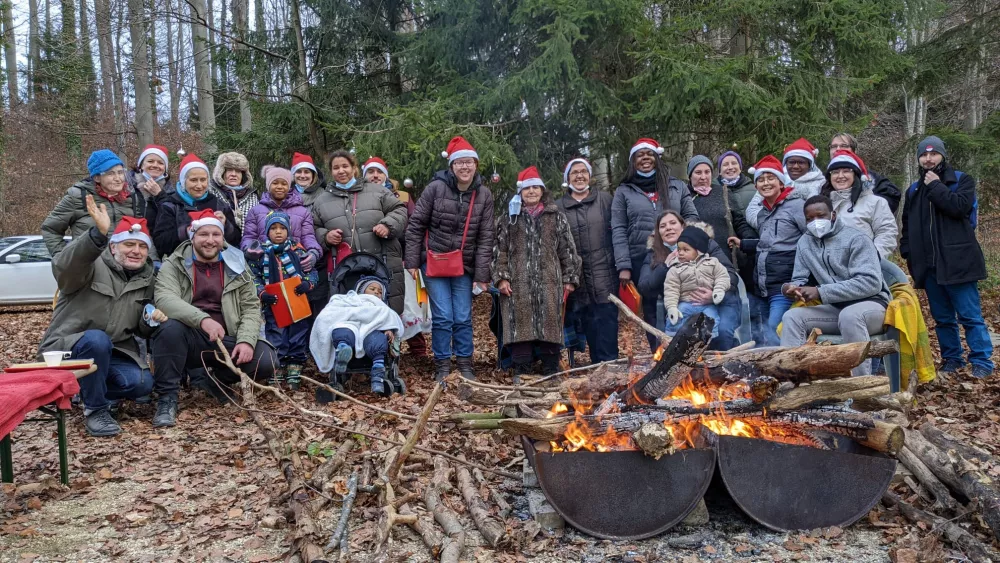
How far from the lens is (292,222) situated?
7.39 metres

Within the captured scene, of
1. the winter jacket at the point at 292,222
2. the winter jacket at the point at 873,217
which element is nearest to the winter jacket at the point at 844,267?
the winter jacket at the point at 873,217

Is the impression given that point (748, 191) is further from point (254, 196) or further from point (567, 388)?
point (254, 196)

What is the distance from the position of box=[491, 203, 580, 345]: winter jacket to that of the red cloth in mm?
3874

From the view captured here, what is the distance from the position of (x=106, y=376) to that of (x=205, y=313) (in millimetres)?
923

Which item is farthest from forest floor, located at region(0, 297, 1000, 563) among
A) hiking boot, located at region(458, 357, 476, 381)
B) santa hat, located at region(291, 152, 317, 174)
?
santa hat, located at region(291, 152, 317, 174)

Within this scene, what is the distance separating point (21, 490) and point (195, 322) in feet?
6.60

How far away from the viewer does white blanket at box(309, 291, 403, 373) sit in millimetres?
6773

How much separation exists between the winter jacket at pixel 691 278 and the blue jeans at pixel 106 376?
451 cm

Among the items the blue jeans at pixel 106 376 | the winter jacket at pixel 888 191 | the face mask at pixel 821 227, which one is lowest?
the blue jeans at pixel 106 376

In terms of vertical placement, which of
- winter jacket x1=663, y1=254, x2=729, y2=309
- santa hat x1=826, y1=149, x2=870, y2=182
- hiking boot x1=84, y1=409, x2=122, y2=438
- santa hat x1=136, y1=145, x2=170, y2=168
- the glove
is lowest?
hiking boot x1=84, y1=409, x2=122, y2=438

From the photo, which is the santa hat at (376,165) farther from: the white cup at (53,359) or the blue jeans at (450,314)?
the white cup at (53,359)

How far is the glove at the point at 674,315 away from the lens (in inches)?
248

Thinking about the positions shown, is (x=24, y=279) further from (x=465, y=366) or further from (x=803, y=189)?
(x=803, y=189)

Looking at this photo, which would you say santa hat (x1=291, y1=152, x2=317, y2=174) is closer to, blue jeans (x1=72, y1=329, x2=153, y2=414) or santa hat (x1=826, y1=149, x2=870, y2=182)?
blue jeans (x1=72, y1=329, x2=153, y2=414)
